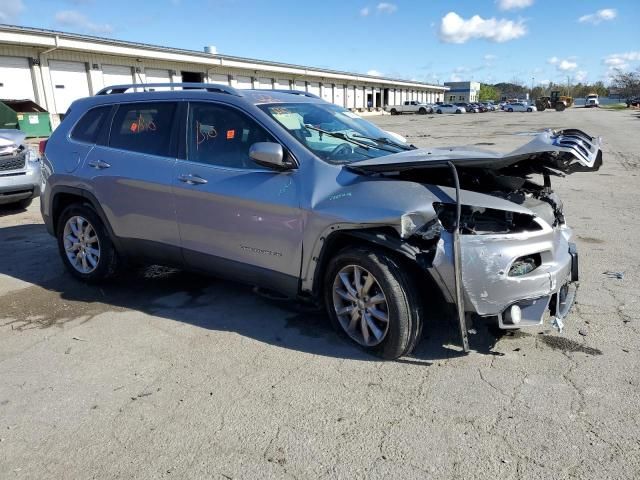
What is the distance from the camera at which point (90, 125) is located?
5.10 meters

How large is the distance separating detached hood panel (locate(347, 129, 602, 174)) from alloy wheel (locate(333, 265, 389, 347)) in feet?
2.51

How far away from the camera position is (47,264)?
5.91m

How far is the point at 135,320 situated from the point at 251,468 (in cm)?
222

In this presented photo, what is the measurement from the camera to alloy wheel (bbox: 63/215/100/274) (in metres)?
5.12

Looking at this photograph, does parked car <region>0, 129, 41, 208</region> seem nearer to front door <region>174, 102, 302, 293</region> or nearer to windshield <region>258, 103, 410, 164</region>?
front door <region>174, 102, 302, 293</region>

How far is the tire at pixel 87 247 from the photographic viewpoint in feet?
16.5

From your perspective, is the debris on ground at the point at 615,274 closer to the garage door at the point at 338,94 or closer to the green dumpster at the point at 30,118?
the green dumpster at the point at 30,118

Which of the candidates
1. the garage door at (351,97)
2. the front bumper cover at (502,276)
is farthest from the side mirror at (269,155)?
the garage door at (351,97)

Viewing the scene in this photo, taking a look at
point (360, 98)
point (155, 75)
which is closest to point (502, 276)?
point (155, 75)

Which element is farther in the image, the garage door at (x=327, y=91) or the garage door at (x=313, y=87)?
the garage door at (x=327, y=91)

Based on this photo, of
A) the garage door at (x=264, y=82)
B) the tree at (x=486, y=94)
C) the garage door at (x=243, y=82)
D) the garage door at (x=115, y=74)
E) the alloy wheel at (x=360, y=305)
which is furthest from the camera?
the tree at (x=486, y=94)

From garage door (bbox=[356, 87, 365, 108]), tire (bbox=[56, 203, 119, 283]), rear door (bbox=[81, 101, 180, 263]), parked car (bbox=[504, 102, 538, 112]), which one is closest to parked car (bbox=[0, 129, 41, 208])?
tire (bbox=[56, 203, 119, 283])

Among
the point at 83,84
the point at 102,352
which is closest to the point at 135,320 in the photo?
the point at 102,352

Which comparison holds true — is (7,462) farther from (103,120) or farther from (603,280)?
(603,280)
